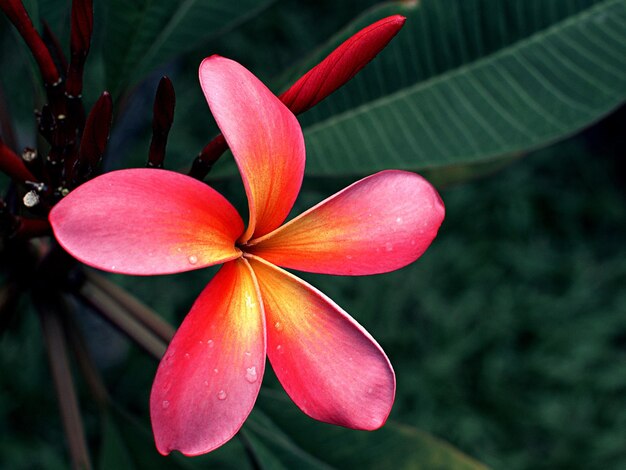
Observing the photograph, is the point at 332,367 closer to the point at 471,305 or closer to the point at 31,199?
the point at 31,199

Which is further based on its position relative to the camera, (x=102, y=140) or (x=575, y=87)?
(x=575, y=87)

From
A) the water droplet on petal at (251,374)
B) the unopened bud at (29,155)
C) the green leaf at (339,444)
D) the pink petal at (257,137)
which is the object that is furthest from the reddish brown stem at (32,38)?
the green leaf at (339,444)

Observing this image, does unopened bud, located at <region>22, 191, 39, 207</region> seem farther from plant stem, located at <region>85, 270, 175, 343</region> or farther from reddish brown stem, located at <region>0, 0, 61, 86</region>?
plant stem, located at <region>85, 270, 175, 343</region>

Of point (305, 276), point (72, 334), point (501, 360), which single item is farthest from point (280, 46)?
point (72, 334)

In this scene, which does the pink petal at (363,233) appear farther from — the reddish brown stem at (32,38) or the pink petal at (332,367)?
the reddish brown stem at (32,38)

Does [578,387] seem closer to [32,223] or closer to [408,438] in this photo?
[408,438]

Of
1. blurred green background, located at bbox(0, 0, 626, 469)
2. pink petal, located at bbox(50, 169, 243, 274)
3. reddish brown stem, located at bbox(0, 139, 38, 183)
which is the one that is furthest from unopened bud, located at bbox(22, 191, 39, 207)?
blurred green background, located at bbox(0, 0, 626, 469)
